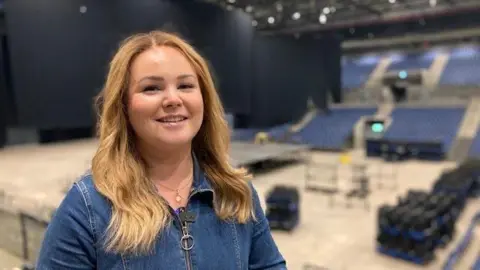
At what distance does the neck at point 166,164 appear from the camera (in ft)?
3.83

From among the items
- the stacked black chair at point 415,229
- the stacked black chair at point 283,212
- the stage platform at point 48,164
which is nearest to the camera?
the stacked black chair at point 415,229

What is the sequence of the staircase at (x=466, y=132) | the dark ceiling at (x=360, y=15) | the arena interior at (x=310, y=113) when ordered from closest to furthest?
the arena interior at (x=310, y=113)
the staircase at (x=466, y=132)
the dark ceiling at (x=360, y=15)

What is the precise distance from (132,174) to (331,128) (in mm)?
18825

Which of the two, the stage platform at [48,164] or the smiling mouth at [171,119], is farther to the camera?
the stage platform at [48,164]

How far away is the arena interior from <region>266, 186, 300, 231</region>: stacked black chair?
0.08 feet

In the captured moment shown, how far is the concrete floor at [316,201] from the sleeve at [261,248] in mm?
3533

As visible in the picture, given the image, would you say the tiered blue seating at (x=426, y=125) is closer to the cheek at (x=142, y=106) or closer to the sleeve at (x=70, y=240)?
the cheek at (x=142, y=106)

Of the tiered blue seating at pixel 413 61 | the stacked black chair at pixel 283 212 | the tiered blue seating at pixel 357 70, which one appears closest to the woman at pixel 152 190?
the stacked black chair at pixel 283 212

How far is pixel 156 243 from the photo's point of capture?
3.46 ft

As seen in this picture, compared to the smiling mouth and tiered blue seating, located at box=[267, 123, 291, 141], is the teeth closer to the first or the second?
the smiling mouth

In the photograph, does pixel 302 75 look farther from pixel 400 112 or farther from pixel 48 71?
pixel 48 71

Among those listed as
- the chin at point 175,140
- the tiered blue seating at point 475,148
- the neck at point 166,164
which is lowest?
the tiered blue seating at point 475,148

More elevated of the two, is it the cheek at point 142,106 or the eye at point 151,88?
the eye at point 151,88

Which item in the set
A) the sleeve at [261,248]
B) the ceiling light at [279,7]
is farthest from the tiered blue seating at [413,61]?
the sleeve at [261,248]
